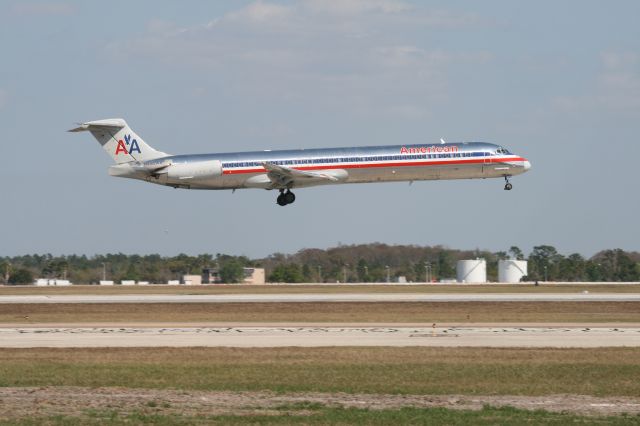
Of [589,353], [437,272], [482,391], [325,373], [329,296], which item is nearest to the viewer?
[482,391]

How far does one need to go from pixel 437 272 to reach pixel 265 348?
304 feet

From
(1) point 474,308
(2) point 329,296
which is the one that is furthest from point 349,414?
(2) point 329,296

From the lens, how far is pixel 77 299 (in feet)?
208

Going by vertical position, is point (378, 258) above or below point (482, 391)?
above

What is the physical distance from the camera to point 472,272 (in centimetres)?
10738

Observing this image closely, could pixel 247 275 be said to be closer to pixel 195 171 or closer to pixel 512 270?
pixel 512 270

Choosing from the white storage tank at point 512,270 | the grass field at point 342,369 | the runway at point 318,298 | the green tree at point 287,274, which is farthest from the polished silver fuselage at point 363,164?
the green tree at point 287,274

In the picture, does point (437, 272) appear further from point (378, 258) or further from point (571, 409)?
point (571, 409)

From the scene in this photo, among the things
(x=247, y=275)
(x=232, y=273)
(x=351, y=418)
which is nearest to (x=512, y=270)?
(x=247, y=275)

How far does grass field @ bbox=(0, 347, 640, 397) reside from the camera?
26.1m

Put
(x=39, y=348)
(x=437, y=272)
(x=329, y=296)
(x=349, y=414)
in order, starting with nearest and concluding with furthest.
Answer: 1. (x=349, y=414)
2. (x=39, y=348)
3. (x=329, y=296)
4. (x=437, y=272)

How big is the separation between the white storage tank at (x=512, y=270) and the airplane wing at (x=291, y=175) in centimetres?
4443

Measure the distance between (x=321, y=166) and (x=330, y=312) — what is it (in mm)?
18602

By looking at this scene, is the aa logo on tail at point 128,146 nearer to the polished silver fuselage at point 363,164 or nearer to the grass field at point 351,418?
the polished silver fuselage at point 363,164
